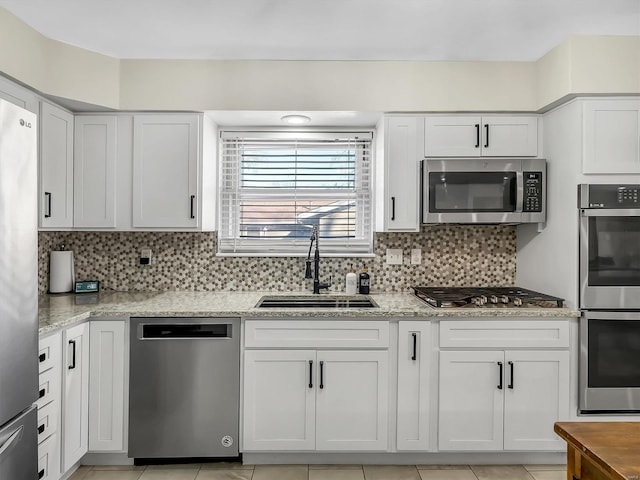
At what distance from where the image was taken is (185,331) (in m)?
2.40

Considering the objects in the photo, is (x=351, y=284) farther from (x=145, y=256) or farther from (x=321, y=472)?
(x=145, y=256)

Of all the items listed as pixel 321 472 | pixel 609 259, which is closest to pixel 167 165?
pixel 321 472

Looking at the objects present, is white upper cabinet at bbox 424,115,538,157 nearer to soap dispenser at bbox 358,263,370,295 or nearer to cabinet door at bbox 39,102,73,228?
soap dispenser at bbox 358,263,370,295

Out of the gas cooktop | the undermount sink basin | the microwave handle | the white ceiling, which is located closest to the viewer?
the white ceiling

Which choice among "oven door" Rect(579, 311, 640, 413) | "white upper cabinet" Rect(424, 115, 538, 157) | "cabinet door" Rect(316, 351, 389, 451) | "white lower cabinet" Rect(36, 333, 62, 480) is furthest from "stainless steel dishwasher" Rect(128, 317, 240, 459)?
"oven door" Rect(579, 311, 640, 413)

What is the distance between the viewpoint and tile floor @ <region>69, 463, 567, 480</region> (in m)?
2.34

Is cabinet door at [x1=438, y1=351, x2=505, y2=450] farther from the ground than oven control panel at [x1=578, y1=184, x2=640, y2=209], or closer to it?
closer to it

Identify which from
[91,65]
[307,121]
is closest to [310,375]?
[307,121]

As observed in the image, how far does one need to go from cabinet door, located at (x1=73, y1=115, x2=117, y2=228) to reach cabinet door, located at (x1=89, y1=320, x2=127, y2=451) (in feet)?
2.55

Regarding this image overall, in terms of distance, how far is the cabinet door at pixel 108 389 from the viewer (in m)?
2.37

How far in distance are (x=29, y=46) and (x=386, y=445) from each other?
298 centimetres

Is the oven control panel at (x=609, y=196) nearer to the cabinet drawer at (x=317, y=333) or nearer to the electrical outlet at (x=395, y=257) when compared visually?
the electrical outlet at (x=395, y=257)

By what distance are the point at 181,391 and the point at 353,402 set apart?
3.20 feet

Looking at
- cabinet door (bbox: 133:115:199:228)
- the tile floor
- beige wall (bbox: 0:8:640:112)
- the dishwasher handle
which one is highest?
beige wall (bbox: 0:8:640:112)
